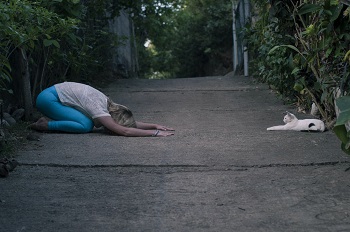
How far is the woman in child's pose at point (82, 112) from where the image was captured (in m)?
7.28

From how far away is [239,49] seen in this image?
1741 cm

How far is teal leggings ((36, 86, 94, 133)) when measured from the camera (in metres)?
7.40

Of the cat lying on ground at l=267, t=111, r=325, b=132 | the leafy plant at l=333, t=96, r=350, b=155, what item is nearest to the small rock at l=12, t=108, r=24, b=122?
the cat lying on ground at l=267, t=111, r=325, b=132

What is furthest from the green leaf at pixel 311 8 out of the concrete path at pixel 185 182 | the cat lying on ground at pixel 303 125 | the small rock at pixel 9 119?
the small rock at pixel 9 119

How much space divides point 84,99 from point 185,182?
261cm

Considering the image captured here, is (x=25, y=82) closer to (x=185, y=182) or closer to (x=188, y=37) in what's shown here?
(x=185, y=182)

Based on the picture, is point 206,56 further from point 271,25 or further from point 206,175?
point 206,175

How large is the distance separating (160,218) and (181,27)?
23.0m

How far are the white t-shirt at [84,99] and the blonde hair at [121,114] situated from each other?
0.11 m

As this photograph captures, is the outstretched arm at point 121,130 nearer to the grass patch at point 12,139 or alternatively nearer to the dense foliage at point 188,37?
the grass patch at point 12,139

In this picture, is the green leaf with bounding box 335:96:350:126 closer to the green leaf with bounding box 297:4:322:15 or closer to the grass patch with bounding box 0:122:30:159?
the green leaf with bounding box 297:4:322:15

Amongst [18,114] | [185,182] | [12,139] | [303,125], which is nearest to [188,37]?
[18,114]

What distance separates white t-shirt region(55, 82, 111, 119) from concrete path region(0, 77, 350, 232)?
0.30 meters

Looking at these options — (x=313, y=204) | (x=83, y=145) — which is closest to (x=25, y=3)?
(x=83, y=145)
